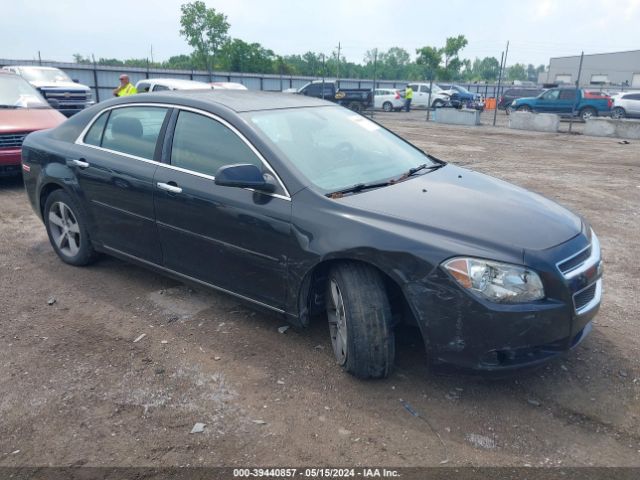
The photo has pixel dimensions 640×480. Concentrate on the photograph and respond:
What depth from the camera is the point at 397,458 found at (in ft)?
8.90

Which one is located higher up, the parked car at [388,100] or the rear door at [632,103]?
the rear door at [632,103]

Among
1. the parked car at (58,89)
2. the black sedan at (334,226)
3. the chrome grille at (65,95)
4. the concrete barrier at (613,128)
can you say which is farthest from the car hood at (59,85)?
the concrete barrier at (613,128)

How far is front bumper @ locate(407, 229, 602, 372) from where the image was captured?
2871 mm

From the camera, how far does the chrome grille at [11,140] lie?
782 centimetres

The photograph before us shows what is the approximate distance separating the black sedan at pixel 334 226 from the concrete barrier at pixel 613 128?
1785 centimetres

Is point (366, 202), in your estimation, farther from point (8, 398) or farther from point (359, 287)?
point (8, 398)

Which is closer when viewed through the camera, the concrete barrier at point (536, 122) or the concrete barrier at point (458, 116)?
the concrete barrier at point (536, 122)

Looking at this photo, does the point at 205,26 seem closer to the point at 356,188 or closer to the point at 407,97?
the point at 407,97

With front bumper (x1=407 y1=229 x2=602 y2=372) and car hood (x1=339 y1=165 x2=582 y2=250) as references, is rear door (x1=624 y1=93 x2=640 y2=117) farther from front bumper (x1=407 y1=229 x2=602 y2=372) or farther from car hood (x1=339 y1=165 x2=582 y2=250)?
front bumper (x1=407 y1=229 x2=602 y2=372)

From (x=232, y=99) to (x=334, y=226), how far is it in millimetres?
1579

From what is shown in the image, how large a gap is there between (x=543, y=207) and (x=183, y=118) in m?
2.62

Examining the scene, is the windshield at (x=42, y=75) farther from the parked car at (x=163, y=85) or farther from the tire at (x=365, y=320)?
the tire at (x=365, y=320)

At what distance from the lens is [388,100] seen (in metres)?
33.7

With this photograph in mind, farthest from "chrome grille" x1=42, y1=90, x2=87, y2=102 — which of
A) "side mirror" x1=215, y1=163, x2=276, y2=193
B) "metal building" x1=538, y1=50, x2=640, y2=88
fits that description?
"metal building" x1=538, y1=50, x2=640, y2=88
